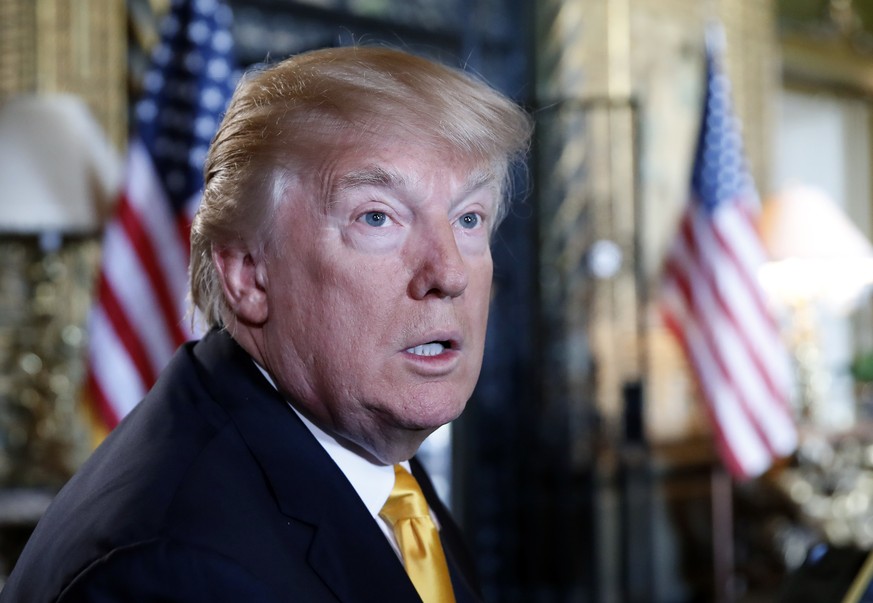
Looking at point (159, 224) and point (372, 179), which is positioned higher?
point (372, 179)

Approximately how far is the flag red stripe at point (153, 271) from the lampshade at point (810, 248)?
11.0ft

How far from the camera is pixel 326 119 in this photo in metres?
1.14

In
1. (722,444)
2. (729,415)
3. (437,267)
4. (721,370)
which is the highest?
(437,267)

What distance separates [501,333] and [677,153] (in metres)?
1.77

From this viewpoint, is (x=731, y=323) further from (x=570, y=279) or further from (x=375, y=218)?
(x=375, y=218)

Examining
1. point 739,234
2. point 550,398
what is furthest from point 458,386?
point 550,398

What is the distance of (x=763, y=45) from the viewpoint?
22.7 ft

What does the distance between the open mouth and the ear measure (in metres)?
0.17

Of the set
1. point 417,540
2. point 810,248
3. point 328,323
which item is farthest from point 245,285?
point 810,248

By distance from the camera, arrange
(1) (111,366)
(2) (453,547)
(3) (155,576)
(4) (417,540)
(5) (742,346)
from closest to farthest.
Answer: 1. (3) (155,576)
2. (4) (417,540)
3. (2) (453,547)
4. (1) (111,366)
5. (5) (742,346)

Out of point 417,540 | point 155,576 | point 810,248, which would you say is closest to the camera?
point 155,576

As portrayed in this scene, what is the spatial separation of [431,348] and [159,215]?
2433mm

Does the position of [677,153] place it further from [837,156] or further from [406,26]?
[837,156]

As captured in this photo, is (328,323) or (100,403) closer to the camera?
(328,323)
